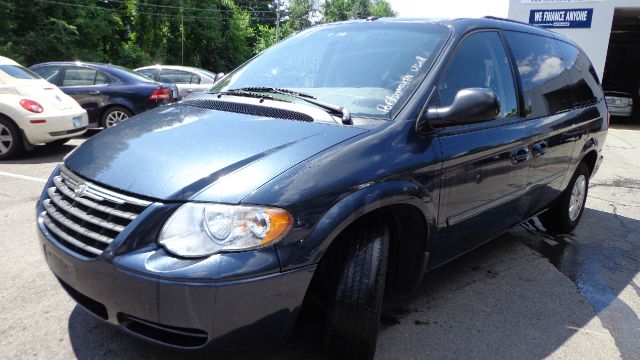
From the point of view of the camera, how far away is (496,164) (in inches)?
123

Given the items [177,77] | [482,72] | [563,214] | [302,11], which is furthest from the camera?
[302,11]

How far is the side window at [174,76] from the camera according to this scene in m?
12.0

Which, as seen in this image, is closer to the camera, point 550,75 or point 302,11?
point 550,75

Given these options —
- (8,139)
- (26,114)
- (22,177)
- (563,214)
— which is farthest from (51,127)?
(563,214)

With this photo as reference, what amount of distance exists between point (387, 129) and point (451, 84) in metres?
0.72

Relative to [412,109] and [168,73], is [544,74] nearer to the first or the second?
[412,109]

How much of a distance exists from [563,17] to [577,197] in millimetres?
16501

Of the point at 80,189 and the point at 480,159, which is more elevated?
the point at 80,189

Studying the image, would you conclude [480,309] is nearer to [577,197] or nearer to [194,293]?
[194,293]

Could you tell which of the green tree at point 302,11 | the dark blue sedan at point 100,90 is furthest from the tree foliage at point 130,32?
the green tree at point 302,11

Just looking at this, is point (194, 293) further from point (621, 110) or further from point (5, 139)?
point (621, 110)

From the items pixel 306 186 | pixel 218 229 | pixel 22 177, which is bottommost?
pixel 22 177

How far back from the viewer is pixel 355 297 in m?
2.22

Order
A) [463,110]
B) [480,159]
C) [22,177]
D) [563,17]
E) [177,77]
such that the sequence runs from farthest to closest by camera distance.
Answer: [563,17], [177,77], [22,177], [480,159], [463,110]
